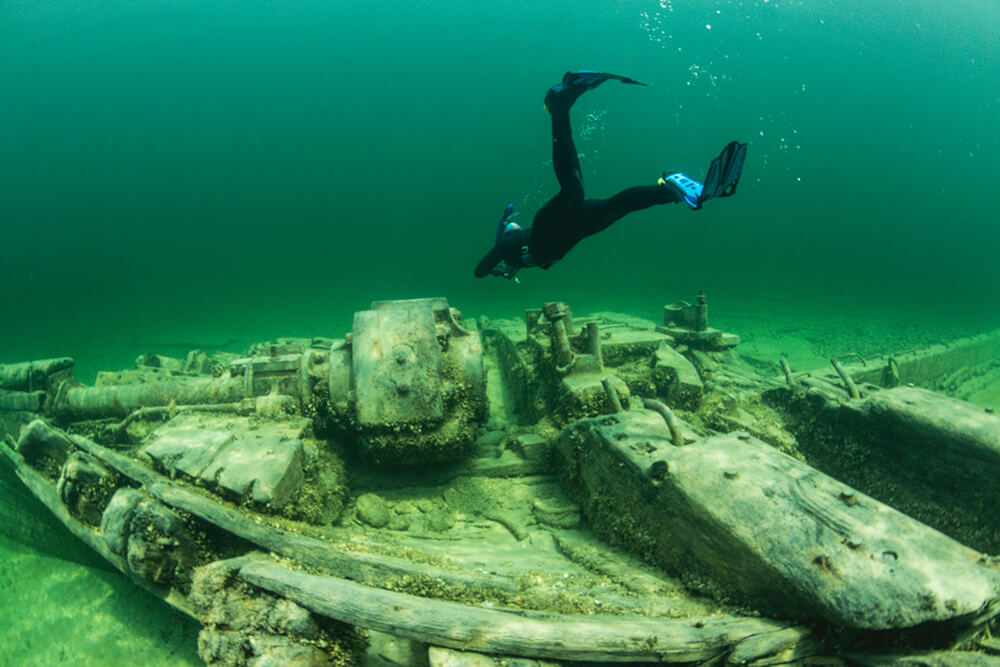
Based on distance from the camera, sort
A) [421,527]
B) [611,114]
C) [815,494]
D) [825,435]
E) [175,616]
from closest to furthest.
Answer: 1. [815,494]
2. [175,616]
3. [421,527]
4. [825,435]
5. [611,114]

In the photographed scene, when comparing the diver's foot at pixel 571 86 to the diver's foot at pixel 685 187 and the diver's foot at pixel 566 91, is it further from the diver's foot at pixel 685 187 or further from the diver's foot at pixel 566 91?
the diver's foot at pixel 685 187

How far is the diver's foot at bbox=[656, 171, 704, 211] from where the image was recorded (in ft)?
12.4

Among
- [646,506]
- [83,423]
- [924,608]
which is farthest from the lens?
[83,423]

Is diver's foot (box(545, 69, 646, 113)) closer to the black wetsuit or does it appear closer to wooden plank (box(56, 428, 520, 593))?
the black wetsuit

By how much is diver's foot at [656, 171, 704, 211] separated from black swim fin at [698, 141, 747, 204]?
53mm

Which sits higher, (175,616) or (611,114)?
(611,114)

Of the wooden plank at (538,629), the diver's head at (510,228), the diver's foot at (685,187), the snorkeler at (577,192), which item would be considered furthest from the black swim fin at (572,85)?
the wooden plank at (538,629)

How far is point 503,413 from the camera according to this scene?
6.42 m

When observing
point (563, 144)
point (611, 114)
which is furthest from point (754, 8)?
point (563, 144)

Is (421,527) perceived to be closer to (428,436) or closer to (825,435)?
(428,436)

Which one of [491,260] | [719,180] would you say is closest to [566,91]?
[719,180]

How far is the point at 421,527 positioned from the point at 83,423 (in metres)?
4.57

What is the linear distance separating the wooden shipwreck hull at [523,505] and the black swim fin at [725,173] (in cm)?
189

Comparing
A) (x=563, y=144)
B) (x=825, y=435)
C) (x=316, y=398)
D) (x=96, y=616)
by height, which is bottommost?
(x=96, y=616)
